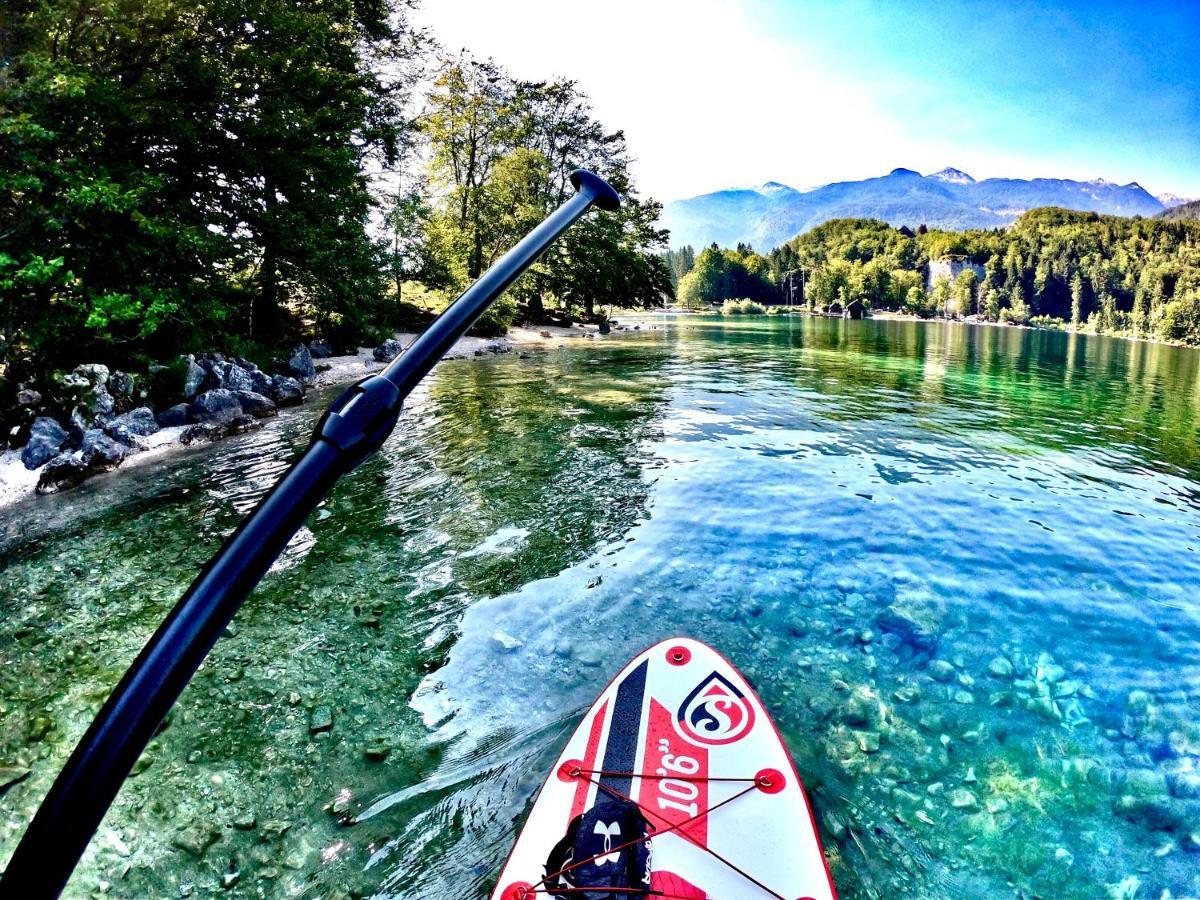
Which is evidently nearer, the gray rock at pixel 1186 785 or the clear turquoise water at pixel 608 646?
the clear turquoise water at pixel 608 646

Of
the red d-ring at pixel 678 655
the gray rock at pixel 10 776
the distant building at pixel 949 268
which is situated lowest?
the gray rock at pixel 10 776

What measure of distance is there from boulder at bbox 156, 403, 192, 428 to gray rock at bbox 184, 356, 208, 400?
0.71 metres

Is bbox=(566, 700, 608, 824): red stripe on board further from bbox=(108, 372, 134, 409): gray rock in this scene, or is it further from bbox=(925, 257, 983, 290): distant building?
bbox=(925, 257, 983, 290): distant building

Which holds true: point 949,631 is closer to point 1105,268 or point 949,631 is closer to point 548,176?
point 548,176

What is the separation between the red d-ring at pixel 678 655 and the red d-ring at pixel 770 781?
1.33 metres

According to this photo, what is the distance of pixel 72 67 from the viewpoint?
40.3 ft

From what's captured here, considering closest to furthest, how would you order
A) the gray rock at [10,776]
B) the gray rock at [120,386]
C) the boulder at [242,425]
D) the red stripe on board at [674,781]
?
the red stripe on board at [674,781] → the gray rock at [10,776] → the gray rock at [120,386] → the boulder at [242,425]

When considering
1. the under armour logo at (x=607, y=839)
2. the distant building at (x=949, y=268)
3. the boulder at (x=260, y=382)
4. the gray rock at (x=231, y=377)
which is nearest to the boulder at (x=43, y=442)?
the gray rock at (x=231, y=377)

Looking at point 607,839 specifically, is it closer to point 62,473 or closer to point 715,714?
point 715,714

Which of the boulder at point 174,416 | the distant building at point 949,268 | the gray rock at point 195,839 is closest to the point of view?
the gray rock at point 195,839

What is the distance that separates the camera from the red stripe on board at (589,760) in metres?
4.27

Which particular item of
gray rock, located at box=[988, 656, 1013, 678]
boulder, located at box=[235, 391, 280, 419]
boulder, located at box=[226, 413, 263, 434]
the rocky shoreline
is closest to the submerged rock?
gray rock, located at box=[988, 656, 1013, 678]

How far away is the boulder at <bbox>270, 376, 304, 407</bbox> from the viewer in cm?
1869

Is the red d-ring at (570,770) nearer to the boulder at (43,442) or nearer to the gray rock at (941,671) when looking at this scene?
the gray rock at (941,671)
